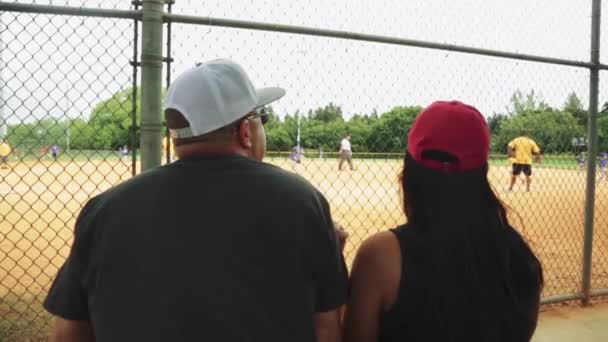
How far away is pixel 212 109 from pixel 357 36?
214 centimetres

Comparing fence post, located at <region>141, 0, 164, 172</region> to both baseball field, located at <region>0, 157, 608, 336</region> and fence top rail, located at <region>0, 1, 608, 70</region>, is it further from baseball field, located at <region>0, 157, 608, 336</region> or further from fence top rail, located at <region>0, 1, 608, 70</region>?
baseball field, located at <region>0, 157, 608, 336</region>

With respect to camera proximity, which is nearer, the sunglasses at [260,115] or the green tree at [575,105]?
the sunglasses at [260,115]

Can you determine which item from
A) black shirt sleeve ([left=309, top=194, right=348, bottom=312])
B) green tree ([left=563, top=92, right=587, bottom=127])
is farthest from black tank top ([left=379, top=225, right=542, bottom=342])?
green tree ([left=563, top=92, right=587, bottom=127])

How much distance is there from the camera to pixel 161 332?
1.27 metres

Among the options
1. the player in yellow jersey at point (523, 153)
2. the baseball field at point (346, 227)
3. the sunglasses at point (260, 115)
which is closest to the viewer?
the sunglasses at point (260, 115)

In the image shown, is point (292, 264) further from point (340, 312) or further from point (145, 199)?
point (145, 199)

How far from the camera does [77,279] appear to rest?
52.2 inches

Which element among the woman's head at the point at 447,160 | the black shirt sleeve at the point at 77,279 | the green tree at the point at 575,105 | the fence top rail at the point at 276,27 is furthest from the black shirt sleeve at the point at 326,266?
the green tree at the point at 575,105

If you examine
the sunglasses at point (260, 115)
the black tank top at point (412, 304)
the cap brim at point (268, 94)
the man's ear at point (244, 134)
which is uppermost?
the cap brim at point (268, 94)

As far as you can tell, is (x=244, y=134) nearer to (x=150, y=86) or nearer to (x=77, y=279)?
(x=77, y=279)

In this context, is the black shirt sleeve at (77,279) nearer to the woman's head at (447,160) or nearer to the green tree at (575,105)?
the woman's head at (447,160)

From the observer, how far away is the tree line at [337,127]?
23.1ft

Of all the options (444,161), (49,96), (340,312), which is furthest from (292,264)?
(49,96)

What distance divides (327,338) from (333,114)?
8.14 m
